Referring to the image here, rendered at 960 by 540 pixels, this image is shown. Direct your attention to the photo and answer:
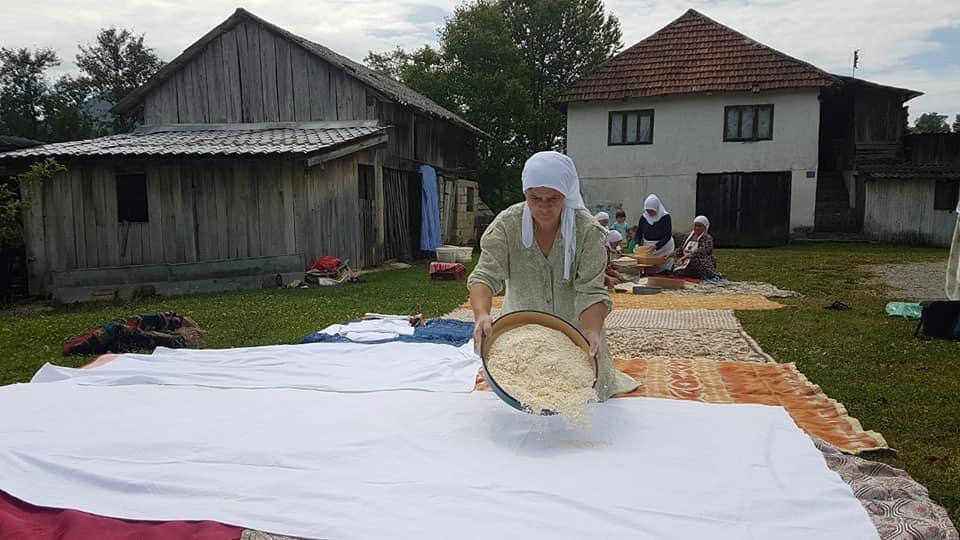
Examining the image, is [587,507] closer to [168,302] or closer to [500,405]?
[500,405]

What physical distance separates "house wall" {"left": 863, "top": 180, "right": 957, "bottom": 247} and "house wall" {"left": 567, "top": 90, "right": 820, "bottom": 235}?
1351mm

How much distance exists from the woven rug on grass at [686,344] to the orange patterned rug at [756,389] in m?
0.31

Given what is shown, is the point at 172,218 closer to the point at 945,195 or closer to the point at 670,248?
the point at 670,248

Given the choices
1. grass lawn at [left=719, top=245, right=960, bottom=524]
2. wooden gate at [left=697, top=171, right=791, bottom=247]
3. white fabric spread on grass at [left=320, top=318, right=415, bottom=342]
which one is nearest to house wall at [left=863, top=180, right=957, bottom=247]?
wooden gate at [left=697, top=171, right=791, bottom=247]

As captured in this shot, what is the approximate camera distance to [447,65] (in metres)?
25.8

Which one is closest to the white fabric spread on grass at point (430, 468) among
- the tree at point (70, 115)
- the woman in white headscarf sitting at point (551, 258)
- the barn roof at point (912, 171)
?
the woman in white headscarf sitting at point (551, 258)

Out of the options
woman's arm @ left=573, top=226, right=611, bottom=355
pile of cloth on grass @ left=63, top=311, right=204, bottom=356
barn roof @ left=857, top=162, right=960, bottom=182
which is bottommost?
pile of cloth on grass @ left=63, top=311, right=204, bottom=356

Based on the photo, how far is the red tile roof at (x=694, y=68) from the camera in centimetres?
1606

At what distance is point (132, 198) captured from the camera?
31.0 ft

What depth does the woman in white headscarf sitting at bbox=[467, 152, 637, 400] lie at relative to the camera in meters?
2.78

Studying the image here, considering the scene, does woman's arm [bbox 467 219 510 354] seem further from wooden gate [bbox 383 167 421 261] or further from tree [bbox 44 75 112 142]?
tree [bbox 44 75 112 142]

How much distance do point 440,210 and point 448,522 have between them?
14062 mm

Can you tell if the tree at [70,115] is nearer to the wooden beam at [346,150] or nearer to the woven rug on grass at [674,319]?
the wooden beam at [346,150]

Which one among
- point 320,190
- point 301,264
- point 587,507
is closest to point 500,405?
point 587,507
